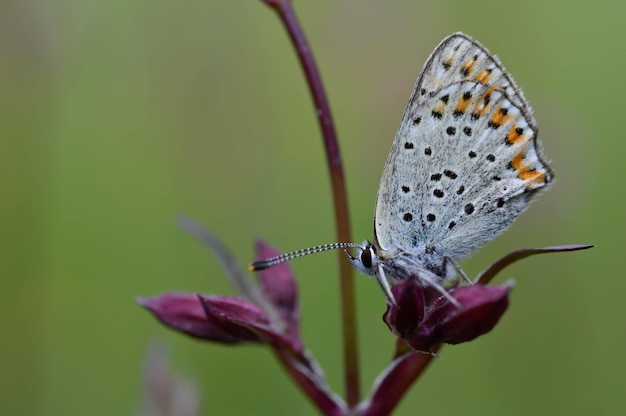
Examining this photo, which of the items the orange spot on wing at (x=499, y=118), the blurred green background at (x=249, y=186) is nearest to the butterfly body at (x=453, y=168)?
the orange spot on wing at (x=499, y=118)

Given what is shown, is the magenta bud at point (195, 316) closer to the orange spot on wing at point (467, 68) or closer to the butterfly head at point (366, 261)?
the butterfly head at point (366, 261)

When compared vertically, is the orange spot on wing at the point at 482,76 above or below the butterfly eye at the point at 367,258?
above

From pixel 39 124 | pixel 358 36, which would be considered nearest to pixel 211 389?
pixel 39 124

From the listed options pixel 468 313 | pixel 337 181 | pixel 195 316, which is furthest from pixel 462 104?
pixel 195 316

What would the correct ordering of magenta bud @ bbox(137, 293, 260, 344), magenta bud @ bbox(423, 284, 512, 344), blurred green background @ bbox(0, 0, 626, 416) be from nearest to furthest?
magenta bud @ bbox(423, 284, 512, 344), magenta bud @ bbox(137, 293, 260, 344), blurred green background @ bbox(0, 0, 626, 416)

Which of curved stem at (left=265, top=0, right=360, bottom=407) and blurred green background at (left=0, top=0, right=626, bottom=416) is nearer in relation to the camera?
curved stem at (left=265, top=0, right=360, bottom=407)

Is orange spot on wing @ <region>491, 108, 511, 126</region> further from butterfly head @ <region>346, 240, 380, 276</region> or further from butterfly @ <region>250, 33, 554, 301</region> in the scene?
butterfly head @ <region>346, 240, 380, 276</region>

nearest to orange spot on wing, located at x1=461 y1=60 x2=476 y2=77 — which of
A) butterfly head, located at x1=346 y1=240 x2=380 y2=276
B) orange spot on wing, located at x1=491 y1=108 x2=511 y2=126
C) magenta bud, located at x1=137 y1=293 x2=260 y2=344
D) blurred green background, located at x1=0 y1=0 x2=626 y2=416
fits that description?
orange spot on wing, located at x1=491 y1=108 x2=511 y2=126
